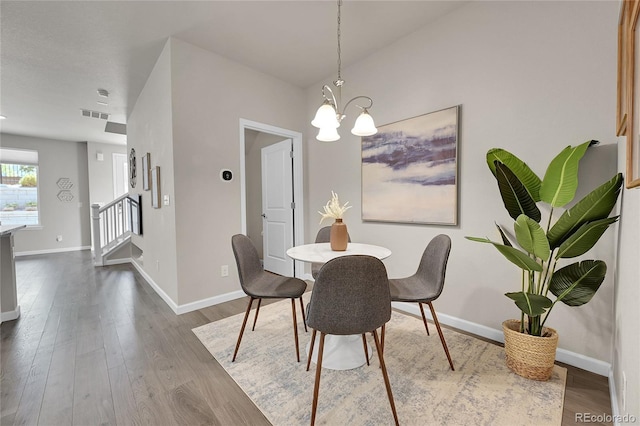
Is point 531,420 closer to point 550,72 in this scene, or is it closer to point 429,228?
point 429,228

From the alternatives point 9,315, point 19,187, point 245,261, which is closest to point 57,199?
point 19,187

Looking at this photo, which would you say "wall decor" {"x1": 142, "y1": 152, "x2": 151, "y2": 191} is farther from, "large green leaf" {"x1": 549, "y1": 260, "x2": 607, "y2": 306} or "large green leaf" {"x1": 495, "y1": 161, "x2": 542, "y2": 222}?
"large green leaf" {"x1": 549, "y1": 260, "x2": 607, "y2": 306}

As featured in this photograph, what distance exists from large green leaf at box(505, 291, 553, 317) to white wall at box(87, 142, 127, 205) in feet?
27.5

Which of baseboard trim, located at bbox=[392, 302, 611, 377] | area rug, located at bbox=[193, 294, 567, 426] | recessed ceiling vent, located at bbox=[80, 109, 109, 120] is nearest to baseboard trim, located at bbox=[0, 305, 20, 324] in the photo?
area rug, located at bbox=[193, 294, 567, 426]

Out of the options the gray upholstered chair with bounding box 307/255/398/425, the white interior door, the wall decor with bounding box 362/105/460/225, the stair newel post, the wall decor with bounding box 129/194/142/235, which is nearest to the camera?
the gray upholstered chair with bounding box 307/255/398/425

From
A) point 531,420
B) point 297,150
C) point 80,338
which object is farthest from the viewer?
point 297,150

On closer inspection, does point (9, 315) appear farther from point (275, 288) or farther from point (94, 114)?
point (94, 114)

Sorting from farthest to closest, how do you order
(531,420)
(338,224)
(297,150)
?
(297,150) < (338,224) < (531,420)

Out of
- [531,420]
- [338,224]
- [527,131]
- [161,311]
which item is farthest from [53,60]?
[531,420]

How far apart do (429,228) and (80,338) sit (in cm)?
323

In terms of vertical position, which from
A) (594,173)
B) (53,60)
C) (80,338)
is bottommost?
(80,338)

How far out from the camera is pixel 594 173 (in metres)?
1.69

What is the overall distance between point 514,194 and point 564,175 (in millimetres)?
258

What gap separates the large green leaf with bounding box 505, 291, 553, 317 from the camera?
4.89ft
